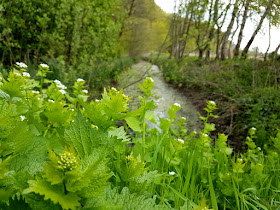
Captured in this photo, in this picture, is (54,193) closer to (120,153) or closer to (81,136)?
(81,136)

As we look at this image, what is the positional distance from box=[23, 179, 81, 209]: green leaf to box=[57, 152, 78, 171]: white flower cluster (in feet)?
0.15

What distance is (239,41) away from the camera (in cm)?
1200

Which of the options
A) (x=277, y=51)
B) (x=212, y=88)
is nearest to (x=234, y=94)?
(x=212, y=88)

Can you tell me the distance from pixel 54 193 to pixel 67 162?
0.06 meters

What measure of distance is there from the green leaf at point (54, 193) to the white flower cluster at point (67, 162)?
1.7 inches

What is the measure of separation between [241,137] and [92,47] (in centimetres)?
539

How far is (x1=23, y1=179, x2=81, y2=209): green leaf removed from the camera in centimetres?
36

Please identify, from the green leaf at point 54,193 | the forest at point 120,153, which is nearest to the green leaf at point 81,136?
the forest at point 120,153

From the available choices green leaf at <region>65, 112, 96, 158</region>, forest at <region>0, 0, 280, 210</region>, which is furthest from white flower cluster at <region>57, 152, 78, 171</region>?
green leaf at <region>65, 112, 96, 158</region>

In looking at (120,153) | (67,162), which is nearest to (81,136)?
(67,162)

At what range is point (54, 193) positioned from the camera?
1.28 ft

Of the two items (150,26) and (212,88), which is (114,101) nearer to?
(212,88)

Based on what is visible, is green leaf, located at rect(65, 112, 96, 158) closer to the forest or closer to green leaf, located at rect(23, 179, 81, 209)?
the forest

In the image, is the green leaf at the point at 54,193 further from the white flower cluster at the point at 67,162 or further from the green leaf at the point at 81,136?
the green leaf at the point at 81,136
